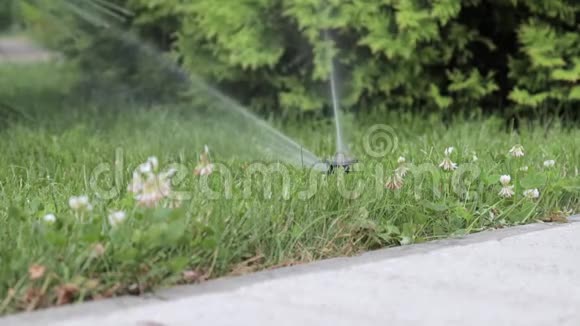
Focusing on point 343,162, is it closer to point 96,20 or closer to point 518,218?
point 518,218

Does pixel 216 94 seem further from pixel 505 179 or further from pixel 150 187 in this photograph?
pixel 150 187

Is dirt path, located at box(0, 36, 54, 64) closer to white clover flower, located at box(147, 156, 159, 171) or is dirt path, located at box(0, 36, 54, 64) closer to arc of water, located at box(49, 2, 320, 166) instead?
arc of water, located at box(49, 2, 320, 166)

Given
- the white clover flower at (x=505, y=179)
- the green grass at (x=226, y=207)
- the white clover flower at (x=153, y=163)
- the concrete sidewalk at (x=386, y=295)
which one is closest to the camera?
the concrete sidewalk at (x=386, y=295)

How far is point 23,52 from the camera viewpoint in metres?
8.41

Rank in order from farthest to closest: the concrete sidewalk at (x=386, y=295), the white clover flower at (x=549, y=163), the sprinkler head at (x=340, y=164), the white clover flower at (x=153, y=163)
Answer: the white clover flower at (x=549, y=163), the sprinkler head at (x=340, y=164), the white clover flower at (x=153, y=163), the concrete sidewalk at (x=386, y=295)

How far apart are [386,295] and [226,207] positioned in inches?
24.9

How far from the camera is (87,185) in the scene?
322 cm

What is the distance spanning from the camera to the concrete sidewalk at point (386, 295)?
1.98 metres

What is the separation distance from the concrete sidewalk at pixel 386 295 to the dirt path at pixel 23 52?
570 centimetres

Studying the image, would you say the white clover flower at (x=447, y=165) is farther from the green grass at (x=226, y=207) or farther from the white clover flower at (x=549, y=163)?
the white clover flower at (x=549, y=163)

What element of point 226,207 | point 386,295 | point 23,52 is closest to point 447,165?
point 226,207

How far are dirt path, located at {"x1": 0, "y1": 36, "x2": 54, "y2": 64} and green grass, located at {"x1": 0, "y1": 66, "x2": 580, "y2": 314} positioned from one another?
2.66 metres

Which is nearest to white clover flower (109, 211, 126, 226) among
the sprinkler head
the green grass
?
the green grass

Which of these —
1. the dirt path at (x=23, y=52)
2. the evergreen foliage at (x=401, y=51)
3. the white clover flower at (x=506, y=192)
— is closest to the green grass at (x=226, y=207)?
the white clover flower at (x=506, y=192)
